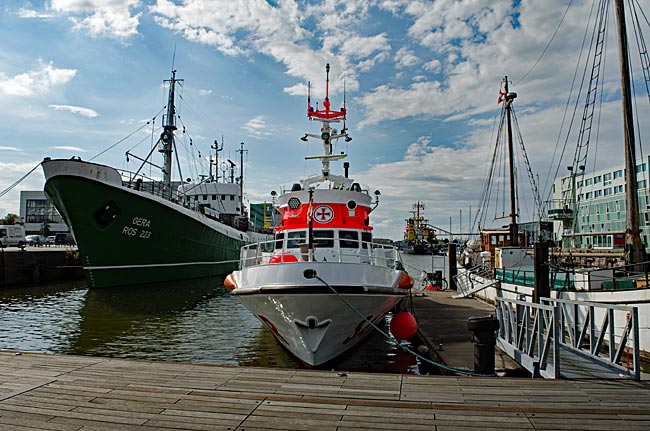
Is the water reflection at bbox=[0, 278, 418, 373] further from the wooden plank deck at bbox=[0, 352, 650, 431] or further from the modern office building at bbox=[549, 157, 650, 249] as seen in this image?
the modern office building at bbox=[549, 157, 650, 249]

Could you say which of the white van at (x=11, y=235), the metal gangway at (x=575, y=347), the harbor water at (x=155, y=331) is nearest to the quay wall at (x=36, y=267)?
the harbor water at (x=155, y=331)

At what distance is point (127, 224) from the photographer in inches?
973

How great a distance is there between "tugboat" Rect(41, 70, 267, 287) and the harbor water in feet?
7.30

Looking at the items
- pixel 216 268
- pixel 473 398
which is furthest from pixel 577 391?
pixel 216 268

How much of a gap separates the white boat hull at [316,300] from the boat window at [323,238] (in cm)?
267

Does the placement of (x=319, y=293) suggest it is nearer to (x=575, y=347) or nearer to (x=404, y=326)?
(x=404, y=326)

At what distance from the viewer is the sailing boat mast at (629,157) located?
42.7 feet

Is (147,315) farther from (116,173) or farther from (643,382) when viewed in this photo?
(643,382)

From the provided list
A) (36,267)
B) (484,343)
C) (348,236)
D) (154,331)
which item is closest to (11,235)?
(36,267)

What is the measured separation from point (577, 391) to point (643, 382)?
1.05m

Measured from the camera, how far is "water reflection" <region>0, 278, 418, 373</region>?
37.9 feet

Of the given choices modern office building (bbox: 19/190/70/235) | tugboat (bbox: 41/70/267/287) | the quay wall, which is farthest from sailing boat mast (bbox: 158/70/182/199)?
modern office building (bbox: 19/190/70/235)

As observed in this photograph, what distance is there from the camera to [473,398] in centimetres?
528

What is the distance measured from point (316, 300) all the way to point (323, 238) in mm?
3602
